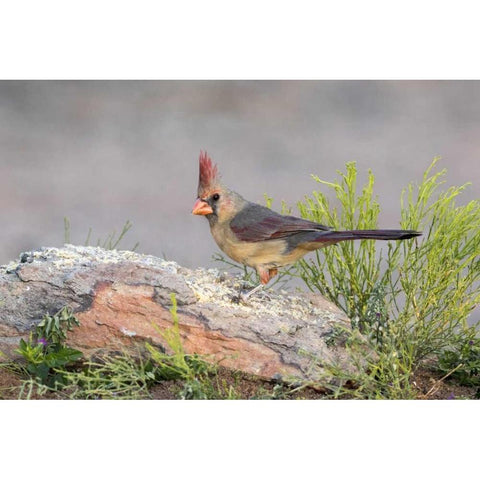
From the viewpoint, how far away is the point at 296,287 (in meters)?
3.84

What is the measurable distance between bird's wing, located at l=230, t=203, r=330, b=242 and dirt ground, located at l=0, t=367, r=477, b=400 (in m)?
0.66

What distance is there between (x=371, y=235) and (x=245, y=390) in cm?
78

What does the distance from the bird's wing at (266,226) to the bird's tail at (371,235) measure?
6 cm

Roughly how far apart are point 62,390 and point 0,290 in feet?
1.72

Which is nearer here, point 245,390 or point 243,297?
point 245,390

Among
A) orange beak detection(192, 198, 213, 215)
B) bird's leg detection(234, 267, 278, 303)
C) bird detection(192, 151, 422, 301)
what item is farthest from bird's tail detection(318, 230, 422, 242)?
orange beak detection(192, 198, 213, 215)

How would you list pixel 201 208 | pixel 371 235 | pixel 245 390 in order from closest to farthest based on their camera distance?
pixel 245 390, pixel 371 235, pixel 201 208

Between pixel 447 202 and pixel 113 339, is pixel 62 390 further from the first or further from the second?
pixel 447 202

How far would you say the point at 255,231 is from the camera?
3.58m

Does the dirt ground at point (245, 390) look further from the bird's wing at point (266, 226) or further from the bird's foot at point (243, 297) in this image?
the bird's wing at point (266, 226)

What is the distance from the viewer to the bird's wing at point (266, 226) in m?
3.53

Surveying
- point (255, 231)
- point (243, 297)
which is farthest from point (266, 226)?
point (243, 297)

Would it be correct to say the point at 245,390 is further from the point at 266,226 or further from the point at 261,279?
the point at 266,226

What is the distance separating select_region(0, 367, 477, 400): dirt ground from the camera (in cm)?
309
